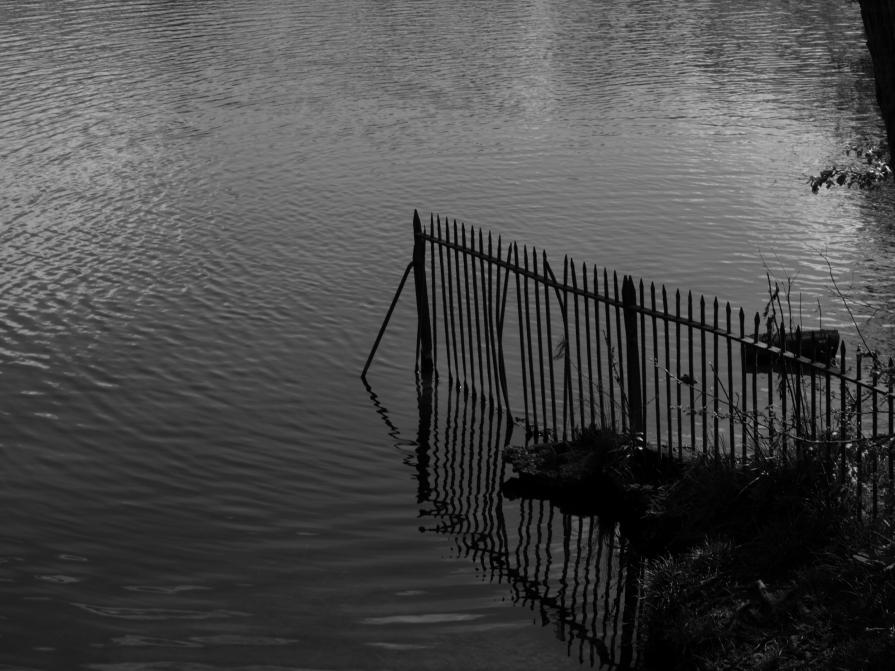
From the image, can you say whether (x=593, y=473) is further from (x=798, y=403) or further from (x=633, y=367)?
(x=798, y=403)

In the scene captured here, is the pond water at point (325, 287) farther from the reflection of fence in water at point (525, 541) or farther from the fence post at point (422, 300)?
the fence post at point (422, 300)

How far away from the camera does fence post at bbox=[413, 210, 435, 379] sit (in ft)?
48.0

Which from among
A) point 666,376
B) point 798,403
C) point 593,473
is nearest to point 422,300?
point 666,376

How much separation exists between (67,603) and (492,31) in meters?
42.5

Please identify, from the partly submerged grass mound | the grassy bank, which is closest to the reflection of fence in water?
the partly submerged grass mound

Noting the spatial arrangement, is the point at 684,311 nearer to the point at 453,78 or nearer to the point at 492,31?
the point at 453,78

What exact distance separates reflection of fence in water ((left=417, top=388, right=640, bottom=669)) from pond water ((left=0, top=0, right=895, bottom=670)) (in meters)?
0.04

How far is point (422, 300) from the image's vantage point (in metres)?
14.8

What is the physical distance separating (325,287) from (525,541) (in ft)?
29.2

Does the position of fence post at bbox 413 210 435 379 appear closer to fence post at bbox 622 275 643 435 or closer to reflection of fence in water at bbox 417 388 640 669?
reflection of fence in water at bbox 417 388 640 669

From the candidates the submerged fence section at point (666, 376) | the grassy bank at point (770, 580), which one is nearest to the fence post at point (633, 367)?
the submerged fence section at point (666, 376)

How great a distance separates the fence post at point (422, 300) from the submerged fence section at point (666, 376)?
17 mm

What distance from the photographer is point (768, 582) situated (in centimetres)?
907

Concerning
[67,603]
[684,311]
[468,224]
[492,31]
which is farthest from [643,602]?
[492,31]
